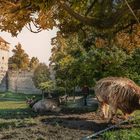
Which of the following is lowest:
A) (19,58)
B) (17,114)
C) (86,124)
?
(86,124)

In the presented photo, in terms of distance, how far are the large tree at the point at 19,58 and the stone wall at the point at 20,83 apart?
15461 mm

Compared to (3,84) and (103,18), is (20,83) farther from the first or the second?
(103,18)

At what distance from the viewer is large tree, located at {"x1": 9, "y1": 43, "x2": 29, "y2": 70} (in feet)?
361

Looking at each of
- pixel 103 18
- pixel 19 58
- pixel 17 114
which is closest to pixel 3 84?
pixel 19 58

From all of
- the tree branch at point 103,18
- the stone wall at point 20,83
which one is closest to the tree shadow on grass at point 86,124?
the tree branch at point 103,18

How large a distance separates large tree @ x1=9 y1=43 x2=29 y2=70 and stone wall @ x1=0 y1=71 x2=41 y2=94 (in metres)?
15.5

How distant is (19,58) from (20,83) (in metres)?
24.5

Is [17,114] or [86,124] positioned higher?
[17,114]

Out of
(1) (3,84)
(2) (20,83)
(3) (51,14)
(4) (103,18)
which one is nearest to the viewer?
(4) (103,18)

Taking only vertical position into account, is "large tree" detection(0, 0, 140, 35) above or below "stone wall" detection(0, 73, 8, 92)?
below

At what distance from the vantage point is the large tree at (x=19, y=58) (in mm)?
110125

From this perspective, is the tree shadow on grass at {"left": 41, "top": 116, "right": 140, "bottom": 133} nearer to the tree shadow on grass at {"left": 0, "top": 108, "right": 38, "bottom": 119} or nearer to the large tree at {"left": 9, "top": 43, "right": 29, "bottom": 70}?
the tree shadow on grass at {"left": 0, "top": 108, "right": 38, "bottom": 119}

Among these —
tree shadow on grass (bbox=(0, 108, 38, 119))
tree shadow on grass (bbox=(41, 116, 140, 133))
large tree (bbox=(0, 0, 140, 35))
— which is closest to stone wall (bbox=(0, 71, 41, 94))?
tree shadow on grass (bbox=(0, 108, 38, 119))

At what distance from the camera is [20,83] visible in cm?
8750
